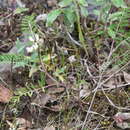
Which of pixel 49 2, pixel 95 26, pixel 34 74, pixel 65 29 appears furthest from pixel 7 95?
pixel 49 2

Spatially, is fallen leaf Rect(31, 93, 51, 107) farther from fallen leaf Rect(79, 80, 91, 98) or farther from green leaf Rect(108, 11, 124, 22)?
green leaf Rect(108, 11, 124, 22)

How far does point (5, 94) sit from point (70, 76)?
437mm

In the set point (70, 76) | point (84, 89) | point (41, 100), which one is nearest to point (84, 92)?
point (84, 89)

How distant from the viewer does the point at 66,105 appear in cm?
182

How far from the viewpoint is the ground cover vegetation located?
177 centimetres

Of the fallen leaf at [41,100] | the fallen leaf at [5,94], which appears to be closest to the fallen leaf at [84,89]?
the fallen leaf at [41,100]

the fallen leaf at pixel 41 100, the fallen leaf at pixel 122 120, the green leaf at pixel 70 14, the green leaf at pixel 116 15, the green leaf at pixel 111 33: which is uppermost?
the green leaf at pixel 70 14

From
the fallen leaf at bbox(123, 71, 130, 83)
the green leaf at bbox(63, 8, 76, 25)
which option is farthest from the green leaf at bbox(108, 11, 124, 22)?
the fallen leaf at bbox(123, 71, 130, 83)

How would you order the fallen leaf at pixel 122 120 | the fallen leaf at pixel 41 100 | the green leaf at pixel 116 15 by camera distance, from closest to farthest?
1. the fallen leaf at pixel 122 120
2. the fallen leaf at pixel 41 100
3. the green leaf at pixel 116 15

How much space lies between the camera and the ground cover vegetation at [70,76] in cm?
177

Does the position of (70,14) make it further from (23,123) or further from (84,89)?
(23,123)

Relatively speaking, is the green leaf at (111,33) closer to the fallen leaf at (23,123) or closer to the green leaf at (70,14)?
the green leaf at (70,14)

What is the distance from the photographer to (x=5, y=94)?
6.26 ft

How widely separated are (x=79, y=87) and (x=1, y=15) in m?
1.10
